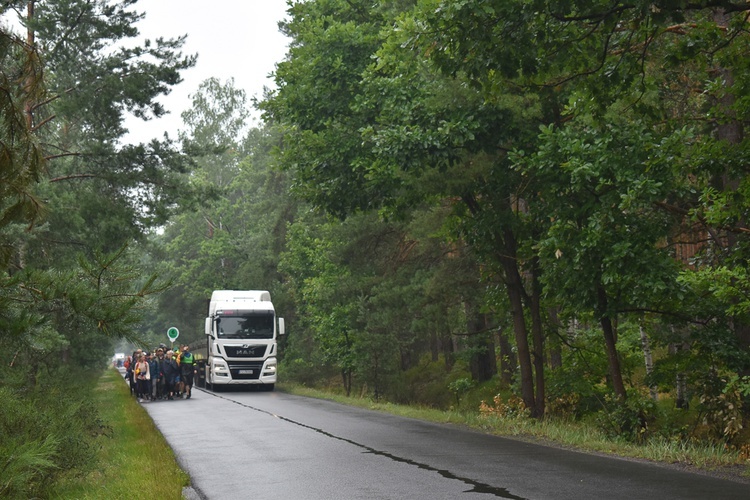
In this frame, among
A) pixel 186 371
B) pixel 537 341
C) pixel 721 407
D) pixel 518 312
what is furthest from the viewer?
pixel 186 371

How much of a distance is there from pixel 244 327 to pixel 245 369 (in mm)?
1673

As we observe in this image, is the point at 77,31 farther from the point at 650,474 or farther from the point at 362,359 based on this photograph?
the point at 650,474

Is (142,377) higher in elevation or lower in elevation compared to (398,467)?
higher

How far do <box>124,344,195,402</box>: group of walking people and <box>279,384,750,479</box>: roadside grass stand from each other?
37.1 feet

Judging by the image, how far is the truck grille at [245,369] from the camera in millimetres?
35344

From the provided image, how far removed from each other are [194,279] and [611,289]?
6244 cm

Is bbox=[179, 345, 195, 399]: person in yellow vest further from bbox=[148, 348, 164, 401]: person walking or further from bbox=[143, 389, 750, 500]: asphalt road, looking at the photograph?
bbox=[143, 389, 750, 500]: asphalt road

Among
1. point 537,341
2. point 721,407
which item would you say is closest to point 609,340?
point 721,407

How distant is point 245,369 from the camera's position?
35438mm

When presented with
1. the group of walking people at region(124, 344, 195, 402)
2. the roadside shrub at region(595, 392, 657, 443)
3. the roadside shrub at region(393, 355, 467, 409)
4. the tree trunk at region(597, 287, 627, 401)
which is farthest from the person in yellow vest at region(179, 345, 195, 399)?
the roadside shrub at region(595, 392, 657, 443)

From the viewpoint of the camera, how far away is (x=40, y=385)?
1530cm

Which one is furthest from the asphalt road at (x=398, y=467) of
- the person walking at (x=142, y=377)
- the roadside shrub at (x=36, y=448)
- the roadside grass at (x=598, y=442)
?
the person walking at (x=142, y=377)

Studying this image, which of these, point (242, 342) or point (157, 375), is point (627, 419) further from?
point (242, 342)

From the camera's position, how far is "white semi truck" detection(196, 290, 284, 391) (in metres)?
35.3
